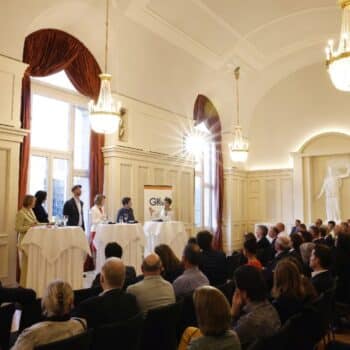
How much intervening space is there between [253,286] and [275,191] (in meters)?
10.6

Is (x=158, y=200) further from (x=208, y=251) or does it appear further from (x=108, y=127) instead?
(x=208, y=251)

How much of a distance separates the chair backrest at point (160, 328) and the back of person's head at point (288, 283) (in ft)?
2.32

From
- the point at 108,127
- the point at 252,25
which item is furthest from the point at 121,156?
the point at 252,25

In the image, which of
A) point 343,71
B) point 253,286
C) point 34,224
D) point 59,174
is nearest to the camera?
point 253,286

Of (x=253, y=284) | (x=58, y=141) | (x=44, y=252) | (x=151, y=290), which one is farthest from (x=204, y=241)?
(x=58, y=141)

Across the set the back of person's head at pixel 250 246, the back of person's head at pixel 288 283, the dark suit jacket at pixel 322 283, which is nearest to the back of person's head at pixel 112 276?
the back of person's head at pixel 288 283

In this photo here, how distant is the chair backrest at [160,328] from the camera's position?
2438 mm

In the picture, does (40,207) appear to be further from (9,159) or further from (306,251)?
(306,251)

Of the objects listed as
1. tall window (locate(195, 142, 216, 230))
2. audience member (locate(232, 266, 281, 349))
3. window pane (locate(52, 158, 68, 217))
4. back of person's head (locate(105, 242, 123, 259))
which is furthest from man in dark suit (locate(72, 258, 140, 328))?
tall window (locate(195, 142, 216, 230))

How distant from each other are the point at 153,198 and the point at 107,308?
614 cm

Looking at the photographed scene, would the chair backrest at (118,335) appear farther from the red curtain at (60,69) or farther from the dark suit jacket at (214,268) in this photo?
the red curtain at (60,69)

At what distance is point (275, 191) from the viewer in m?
12.6

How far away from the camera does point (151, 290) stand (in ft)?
9.43

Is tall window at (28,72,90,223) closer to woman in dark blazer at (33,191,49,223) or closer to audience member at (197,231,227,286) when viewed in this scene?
woman in dark blazer at (33,191,49,223)
